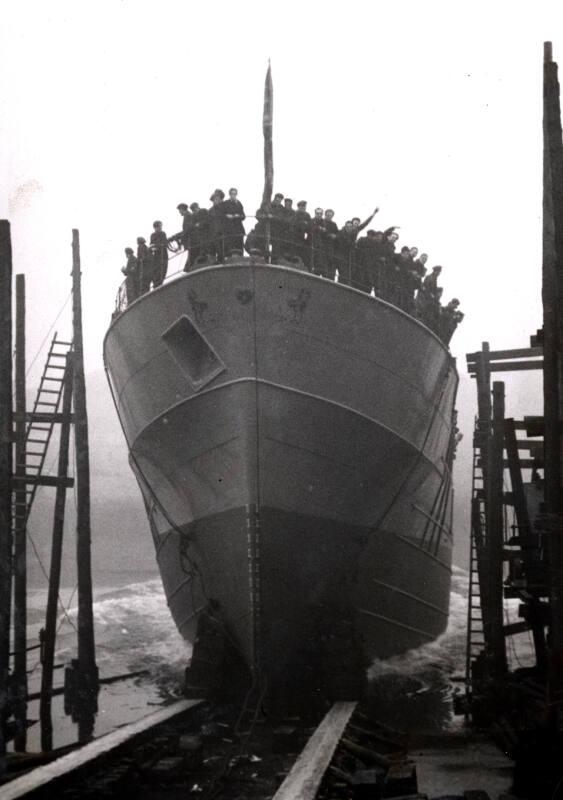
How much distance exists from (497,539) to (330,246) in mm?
4272

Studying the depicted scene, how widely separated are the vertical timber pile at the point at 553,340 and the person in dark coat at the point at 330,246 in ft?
12.6

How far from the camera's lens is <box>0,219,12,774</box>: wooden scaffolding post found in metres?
5.44

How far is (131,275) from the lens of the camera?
11.3 meters

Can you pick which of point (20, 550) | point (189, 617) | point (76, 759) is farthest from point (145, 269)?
point (76, 759)

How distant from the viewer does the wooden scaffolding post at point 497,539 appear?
26.5 ft

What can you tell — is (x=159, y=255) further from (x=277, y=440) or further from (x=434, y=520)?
(x=434, y=520)

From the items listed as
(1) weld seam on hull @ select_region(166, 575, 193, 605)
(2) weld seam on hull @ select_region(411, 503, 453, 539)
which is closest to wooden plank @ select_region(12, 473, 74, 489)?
(1) weld seam on hull @ select_region(166, 575, 193, 605)

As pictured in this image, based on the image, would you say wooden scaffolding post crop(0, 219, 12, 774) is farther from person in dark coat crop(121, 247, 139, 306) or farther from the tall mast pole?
person in dark coat crop(121, 247, 139, 306)

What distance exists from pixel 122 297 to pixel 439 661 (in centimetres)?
748

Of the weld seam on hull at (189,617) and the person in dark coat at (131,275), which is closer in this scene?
the weld seam on hull at (189,617)

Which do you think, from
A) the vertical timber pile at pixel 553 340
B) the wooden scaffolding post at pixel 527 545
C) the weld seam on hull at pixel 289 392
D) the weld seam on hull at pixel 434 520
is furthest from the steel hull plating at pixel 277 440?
the vertical timber pile at pixel 553 340

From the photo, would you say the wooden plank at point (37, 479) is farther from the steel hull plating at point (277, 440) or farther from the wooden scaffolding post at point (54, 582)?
the steel hull plating at point (277, 440)

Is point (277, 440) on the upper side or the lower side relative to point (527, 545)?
upper

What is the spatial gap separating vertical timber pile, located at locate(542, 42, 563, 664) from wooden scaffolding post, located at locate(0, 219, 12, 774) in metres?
3.82
